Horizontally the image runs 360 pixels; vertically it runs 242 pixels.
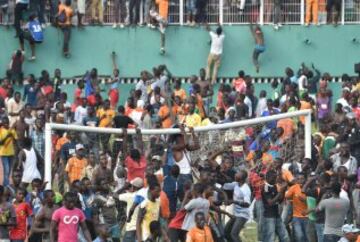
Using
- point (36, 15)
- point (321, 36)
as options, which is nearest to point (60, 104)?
point (36, 15)

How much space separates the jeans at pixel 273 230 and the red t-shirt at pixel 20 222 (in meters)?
3.79

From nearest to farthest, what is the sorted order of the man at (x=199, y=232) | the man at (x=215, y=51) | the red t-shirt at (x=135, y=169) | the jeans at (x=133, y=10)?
1. the man at (x=199, y=232)
2. the red t-shirt at (x=135, y=169)
3. the man at (x=215, y=51)
4. the jeans at (x=133, y=10)

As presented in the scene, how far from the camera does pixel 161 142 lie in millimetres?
33188

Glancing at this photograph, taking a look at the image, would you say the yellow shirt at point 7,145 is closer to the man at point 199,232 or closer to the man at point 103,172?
the man at point 103,172

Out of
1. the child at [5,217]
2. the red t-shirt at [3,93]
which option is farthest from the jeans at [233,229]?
the red t-shirt at [3,93]

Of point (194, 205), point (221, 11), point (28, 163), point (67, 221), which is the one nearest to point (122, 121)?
point (28, 163)

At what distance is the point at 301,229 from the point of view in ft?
104

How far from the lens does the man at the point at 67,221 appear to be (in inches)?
1169

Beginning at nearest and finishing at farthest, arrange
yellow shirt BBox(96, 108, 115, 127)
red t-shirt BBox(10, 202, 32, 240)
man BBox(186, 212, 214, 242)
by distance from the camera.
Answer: man BBox(186, 212, 214, 242) → red t-shirt BBox(10, 202, 32, 240) → yellow shirt BBox(96, 108, 115, 127)

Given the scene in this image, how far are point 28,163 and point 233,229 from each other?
189 inches

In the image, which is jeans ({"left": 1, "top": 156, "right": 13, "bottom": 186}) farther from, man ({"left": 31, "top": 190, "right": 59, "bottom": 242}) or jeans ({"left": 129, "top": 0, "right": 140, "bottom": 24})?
jeans ({"left": 129, "top": 0, "right": 140, "bottom": 24})

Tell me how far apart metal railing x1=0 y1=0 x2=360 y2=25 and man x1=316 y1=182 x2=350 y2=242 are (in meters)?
13.5

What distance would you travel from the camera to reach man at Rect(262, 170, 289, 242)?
3158 cm

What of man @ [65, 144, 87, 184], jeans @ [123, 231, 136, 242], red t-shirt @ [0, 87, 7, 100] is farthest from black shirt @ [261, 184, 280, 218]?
red t-shirt @ [0, 87, 7, 100]
